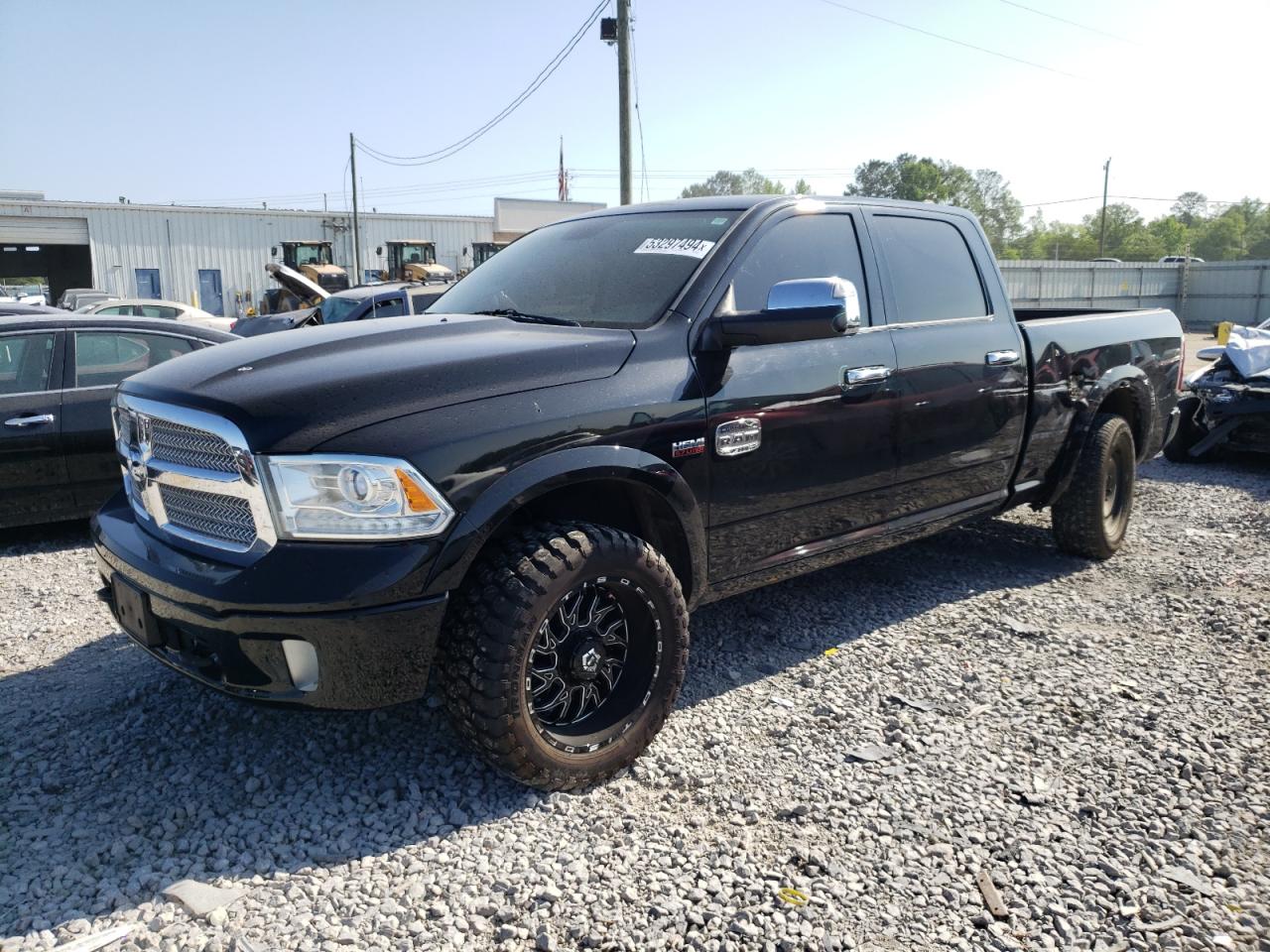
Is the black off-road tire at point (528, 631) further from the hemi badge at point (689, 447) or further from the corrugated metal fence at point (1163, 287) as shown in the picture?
the corrugated metal fence at point (1163, 287)

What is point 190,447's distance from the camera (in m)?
2.74

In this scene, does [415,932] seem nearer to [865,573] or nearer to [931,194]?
[865,573]

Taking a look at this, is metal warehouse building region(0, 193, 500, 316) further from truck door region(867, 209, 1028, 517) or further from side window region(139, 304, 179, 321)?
truck door region(867, 209, 1028, 517)

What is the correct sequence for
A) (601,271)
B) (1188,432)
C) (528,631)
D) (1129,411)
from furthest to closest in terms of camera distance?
(1188,432), (1129,411), (601,271), (528,631)

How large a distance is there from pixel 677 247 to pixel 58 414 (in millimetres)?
4460

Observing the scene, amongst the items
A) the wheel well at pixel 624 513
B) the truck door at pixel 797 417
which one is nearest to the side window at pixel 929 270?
the truck door at pixel 797 417

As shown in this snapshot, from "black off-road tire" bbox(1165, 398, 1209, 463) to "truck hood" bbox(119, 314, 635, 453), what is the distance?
24.5 ft

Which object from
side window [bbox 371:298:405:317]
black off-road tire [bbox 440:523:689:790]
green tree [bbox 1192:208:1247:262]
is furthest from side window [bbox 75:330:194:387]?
green tree [bbox 1192:208:1247:262]

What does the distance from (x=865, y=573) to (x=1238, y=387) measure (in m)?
5.10

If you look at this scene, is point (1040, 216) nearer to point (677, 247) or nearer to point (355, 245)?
point (355, 245)

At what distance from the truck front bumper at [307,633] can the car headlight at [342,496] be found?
2.2 inches

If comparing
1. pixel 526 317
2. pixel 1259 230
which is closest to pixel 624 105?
pixel 526 317

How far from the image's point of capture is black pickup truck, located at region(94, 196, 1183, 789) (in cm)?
250

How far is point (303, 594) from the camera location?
2.44m
